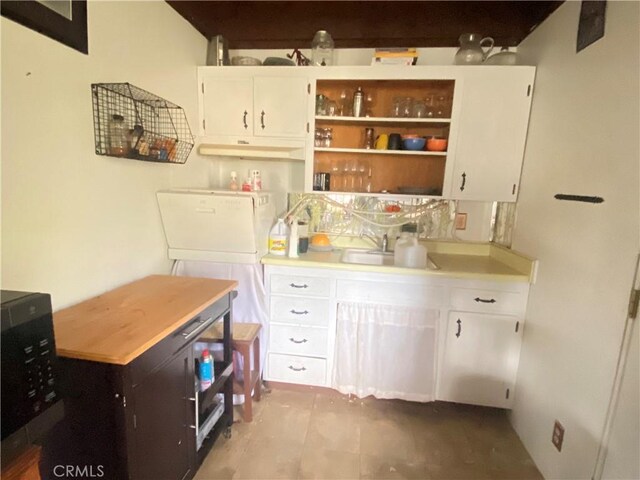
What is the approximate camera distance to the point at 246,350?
1770mm

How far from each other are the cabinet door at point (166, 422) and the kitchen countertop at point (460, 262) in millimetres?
886

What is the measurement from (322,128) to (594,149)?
1570 mm

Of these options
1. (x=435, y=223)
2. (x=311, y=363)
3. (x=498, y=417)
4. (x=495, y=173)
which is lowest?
(x=498, y=417)

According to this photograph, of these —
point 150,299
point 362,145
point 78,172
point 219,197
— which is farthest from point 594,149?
point 78,172

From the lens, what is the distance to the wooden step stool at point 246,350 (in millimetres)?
1761

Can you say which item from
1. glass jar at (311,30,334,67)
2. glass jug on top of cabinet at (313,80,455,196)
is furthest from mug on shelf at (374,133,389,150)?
glass jar at (311,30,334,67)

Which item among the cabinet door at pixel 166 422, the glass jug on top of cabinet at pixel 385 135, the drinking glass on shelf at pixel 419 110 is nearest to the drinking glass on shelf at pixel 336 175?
the glass jug on top of cabinet at pixel 385 135

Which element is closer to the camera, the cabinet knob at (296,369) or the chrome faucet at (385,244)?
the cabinet knob at (296,369)

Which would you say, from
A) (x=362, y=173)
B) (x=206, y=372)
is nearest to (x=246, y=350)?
(x=206, y=372)

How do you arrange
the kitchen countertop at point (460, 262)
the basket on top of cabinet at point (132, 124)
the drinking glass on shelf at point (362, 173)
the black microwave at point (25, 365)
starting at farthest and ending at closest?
the drinking glass on shelf at point (362, 173) < the kitchen countertop at point (460, 262) < the basket on top of cabinet at point (132, 124) < the black microwave at point (25, 365)

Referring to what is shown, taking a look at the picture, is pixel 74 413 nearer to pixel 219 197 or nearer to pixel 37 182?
pixel 37 182

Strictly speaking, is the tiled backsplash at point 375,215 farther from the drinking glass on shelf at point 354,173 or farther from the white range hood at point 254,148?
the white range hood at point 254,148

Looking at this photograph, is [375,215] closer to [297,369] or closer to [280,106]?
[280,106]

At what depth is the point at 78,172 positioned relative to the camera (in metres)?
1.28
